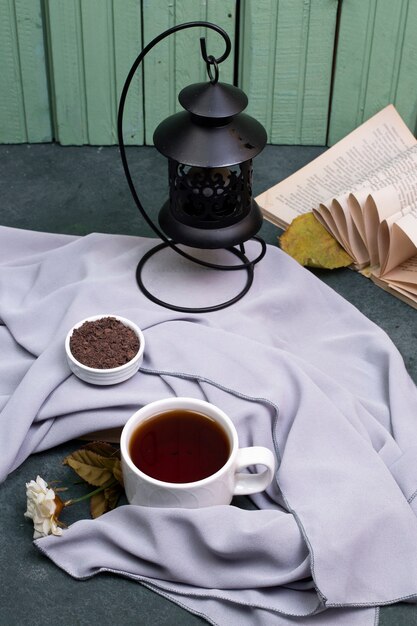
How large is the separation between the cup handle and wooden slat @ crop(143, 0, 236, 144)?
79 centimetres

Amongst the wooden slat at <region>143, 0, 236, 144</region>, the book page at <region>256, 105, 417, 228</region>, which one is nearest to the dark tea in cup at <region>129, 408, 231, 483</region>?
the book page at <region>256, 105, 417, 228</region>

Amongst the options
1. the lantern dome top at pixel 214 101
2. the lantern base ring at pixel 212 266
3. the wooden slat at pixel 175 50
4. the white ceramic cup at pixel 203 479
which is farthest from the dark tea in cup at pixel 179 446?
the wooden slat at pixel 175 50

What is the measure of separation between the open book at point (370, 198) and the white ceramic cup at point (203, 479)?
44 cm

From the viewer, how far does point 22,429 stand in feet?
3.78

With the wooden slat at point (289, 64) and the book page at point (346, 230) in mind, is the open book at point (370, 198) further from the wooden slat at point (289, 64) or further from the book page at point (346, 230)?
the wooden slat at point (289, 64)

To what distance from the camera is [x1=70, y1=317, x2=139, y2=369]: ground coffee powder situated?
1194 mm

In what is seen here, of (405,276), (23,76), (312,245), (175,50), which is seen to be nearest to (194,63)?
(175,50)

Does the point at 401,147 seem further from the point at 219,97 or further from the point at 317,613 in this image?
the point at 317,613

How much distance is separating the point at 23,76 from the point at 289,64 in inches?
16.8

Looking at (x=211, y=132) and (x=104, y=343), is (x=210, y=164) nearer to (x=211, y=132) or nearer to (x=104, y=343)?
(x=211, y=132)

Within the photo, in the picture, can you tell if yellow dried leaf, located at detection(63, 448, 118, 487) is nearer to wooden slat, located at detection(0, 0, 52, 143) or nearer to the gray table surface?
the gray table surface

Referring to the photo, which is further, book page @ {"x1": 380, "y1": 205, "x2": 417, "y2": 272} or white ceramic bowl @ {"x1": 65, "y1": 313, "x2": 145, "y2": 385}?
book page @ {"x1": 380, "y1": 205, "x2": 417, "y2": 272}

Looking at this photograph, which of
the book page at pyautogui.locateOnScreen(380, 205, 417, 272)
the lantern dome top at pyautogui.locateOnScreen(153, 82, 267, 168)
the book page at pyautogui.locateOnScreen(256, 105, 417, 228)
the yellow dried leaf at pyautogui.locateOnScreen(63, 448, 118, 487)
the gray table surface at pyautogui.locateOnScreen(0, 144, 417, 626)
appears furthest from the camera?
the book page at pyautogui.locateOnScreen(256, 105, 417, 228)

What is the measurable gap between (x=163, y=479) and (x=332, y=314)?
0.41 metres
